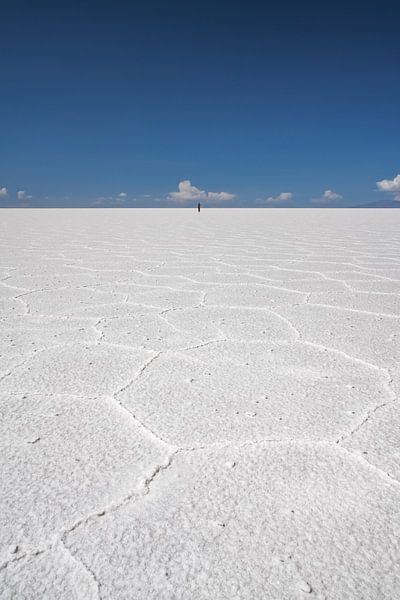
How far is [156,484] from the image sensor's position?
803mm

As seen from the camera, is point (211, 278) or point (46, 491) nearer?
point (46, 491)

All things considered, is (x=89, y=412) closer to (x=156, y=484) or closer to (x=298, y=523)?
(x=156, y=484)

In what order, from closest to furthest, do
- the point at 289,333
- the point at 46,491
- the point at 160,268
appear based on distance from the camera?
the point at 46,491
the point at 289,333
the point at 160,268

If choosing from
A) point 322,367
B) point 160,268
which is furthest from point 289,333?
point 160,268

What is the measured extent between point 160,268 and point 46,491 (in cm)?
269

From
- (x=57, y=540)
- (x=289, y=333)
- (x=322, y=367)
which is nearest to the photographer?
(x=57, y=540)

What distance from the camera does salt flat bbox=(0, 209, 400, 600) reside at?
0.62 m

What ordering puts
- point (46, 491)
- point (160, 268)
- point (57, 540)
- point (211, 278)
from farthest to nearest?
1. point (160, 268)
2. point (211, 278)
3. point (46, 491)
4. point (57, 540)

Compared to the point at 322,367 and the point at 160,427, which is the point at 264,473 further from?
the point at 322,367

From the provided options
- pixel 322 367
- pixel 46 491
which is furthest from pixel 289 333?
pixel 46 491

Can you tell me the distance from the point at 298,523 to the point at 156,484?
0.82ft

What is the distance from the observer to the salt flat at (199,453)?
2.04ft

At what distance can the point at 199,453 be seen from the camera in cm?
90

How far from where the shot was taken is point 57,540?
0.67 meters
